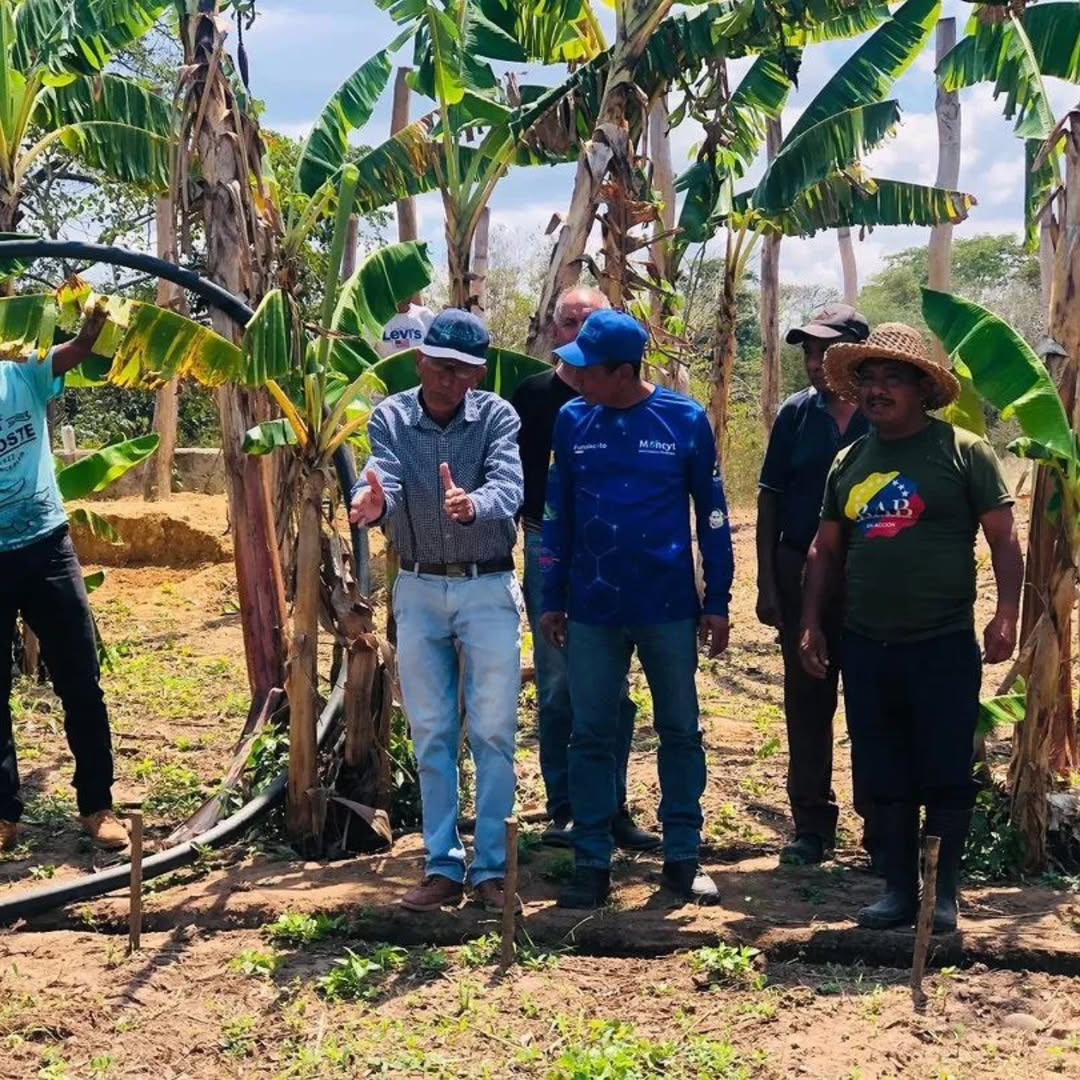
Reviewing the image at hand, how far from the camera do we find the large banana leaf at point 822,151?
905 centimetres

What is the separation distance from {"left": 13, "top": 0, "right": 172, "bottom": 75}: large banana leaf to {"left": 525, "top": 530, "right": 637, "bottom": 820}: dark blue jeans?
5.04 meters

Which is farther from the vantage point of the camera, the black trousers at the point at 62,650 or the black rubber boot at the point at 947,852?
the black trousers at the point at 62,650

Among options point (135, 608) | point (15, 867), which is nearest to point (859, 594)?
point (15, 867)

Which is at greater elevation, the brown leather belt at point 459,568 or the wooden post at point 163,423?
the wooden post at point 163,423

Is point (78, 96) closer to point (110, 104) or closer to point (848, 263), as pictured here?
point (110, 104)

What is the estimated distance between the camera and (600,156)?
7.17m

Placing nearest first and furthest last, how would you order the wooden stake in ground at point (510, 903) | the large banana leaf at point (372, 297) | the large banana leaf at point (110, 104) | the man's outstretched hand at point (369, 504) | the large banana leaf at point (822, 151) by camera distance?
the wooden stake in ground at point (510, 903) → the man's outstretched hand at point (369, 504) → the large banana leaf at point (372, 297) → the large banana leaf at point (822, 151) → the large banana leaf at point (110, 104)

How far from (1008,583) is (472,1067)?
2.15 m

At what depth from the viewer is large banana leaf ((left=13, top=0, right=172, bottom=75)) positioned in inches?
→ 338

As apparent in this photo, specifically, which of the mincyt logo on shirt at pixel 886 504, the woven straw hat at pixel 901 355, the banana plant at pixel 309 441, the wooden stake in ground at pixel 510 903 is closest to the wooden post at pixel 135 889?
the banana plant at pixel 309 441

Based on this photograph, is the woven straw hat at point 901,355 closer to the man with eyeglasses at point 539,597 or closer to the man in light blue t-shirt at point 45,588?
the man with eyeglasses at point 539,597

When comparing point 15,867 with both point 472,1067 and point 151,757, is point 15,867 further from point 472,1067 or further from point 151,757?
point 472,1067

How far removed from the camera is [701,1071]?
3602mm

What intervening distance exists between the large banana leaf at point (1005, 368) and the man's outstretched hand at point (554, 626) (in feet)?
5.23
